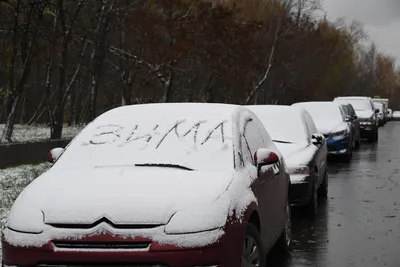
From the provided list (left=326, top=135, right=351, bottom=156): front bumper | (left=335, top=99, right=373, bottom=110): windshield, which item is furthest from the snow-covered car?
(left=335, top=99, right=373, bottom=110): windshield

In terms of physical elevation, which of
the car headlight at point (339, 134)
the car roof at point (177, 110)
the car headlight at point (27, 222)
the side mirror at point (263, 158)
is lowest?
the car headlight at point (339, 134)

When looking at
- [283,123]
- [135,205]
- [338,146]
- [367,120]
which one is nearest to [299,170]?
[283,123]

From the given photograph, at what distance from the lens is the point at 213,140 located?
565cm

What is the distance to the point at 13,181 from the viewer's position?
41.8ft

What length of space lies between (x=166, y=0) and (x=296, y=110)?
70.5ft

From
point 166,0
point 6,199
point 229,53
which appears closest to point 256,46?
point 229,53

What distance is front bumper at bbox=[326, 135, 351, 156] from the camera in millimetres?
18859

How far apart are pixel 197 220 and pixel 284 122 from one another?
755 centimetres

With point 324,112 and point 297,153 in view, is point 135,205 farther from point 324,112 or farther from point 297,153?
point 324,112

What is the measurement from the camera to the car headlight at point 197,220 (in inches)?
169

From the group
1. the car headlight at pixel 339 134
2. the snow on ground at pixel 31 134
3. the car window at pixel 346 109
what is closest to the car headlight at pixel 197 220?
the car headlight at pixel 339 134

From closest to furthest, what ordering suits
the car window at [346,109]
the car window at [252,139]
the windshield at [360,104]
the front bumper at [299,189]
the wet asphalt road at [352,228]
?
the car window at [252,139] < the wet asphalt road at [352,228] < the front bumper at [299,189] < the car window at [346,109] < the windshield at [360,104]

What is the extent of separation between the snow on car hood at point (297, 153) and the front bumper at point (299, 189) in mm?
227

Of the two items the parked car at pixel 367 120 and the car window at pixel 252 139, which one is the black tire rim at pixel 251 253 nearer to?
the car window at pixel 252 139
